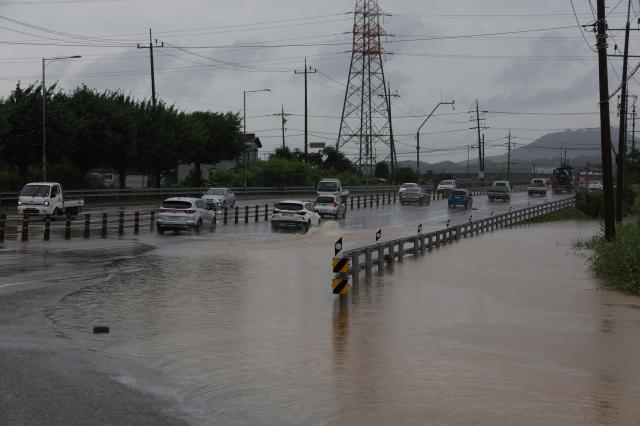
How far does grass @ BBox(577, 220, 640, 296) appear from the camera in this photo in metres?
23.8

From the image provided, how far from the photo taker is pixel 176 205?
129ft

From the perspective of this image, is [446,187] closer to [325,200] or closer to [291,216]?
[325,200]

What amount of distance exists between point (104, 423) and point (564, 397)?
5.40 meters

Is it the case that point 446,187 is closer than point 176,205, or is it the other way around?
point 176,205

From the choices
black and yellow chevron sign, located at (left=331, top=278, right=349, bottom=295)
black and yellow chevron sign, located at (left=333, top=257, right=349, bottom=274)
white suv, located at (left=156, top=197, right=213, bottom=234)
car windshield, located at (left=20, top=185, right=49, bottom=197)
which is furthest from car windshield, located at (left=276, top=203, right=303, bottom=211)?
black and yellow chevron sign, located at (left=331, top=278, right=349, bottom=295)

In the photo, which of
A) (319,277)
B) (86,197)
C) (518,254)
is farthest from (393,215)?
(319,277)

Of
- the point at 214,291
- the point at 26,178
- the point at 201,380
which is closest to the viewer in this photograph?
the point at 201,380

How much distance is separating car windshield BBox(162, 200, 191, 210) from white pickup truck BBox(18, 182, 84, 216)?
749 centimetres

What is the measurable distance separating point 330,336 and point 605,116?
21.1 m

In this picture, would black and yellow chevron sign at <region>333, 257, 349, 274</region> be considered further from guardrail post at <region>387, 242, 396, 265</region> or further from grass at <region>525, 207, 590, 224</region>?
grass at <region>525, 207, 590, 224</region>

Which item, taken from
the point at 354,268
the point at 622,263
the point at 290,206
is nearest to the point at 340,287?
the point at 354,268

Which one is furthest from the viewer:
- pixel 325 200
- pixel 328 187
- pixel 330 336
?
pixel 328 187

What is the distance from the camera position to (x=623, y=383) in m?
11.7

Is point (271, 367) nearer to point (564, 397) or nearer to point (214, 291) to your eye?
point (564, 397)
